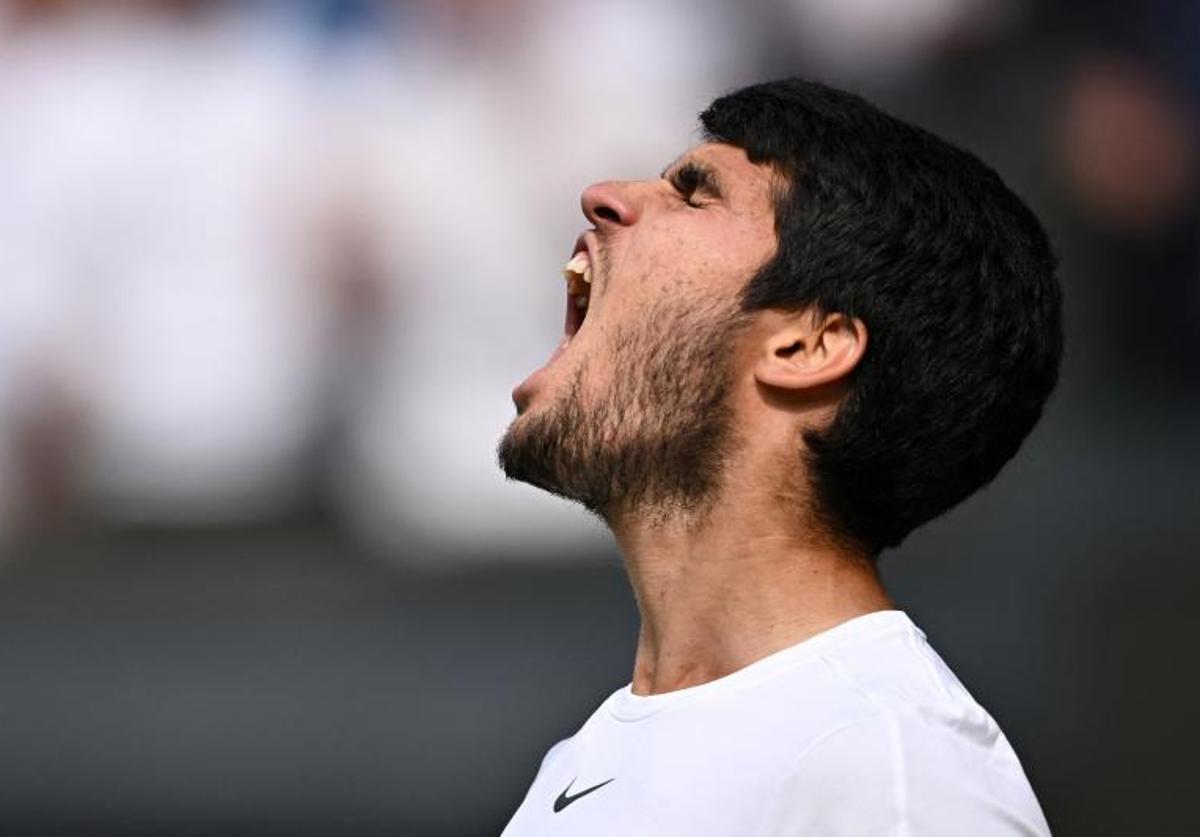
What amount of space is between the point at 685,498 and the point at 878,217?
1.14 feet

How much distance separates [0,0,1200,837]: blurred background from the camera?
10.6ft

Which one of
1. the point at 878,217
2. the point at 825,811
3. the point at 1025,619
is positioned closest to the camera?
the point at 825,811

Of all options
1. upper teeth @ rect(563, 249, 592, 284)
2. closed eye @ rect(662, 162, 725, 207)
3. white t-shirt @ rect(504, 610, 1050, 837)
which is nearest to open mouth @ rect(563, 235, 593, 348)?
upper teeth @ rect(563, 249, 592, 284)

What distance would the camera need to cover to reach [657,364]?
5.79ft

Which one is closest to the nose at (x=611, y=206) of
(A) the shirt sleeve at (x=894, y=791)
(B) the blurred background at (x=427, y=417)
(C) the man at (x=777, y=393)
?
(C) the man at (x=777, y=393)

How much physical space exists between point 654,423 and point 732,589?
7.5 inches

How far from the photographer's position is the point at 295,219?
338cm

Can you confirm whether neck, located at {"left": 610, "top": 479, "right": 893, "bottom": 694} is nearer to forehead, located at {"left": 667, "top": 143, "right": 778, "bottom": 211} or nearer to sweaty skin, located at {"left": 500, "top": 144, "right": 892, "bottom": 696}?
sweaty skin, located at {"left": 500, "top": 144, "right": 892, "bottom": 696}

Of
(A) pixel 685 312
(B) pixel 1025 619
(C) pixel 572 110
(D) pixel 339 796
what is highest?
(C) pixel 572 110

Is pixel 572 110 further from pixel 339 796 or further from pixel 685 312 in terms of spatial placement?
pixel 685 312

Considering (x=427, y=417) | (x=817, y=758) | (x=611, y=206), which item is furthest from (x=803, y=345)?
(x=427, y=417)

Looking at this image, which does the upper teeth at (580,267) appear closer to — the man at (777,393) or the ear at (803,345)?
the man at (777,393)

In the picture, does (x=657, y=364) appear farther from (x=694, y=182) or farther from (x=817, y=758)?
(x=817, y=758)

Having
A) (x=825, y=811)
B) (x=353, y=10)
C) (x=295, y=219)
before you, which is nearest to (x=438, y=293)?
(x=295, y=219)
